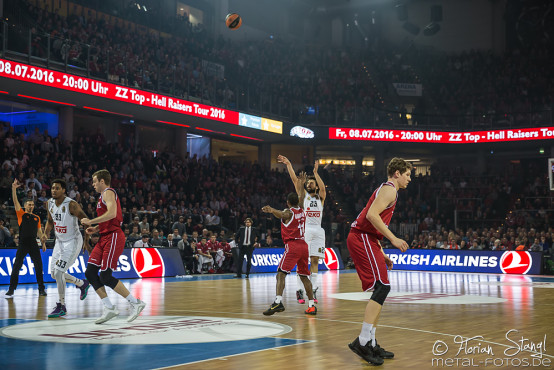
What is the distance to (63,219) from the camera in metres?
10.2

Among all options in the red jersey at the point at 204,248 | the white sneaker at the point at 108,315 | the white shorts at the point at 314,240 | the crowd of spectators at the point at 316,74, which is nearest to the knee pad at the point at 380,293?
the white sneaker at the point at 108,315

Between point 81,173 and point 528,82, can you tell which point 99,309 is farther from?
point 528,82

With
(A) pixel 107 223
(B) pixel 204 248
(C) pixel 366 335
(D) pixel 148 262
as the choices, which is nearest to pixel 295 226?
(A) pixel 107 223

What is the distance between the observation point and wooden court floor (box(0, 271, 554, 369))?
20.6ft

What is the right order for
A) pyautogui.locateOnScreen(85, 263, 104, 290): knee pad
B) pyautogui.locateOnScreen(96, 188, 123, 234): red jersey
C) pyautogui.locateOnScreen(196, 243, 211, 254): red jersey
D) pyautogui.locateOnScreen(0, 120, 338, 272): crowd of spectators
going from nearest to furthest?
1. pyautogui.locateOnScreen(85, 263, 104, 290): knee pad
2. pyautogui.locateOnScreen(96, 188, 123, 234): red jersey
3. pyautogui.locateOnScreen(0, 120, 338, 272): crowd of spectators
4. pyautogui.locateOnScreen(196, 243, 211, 254): red jersey

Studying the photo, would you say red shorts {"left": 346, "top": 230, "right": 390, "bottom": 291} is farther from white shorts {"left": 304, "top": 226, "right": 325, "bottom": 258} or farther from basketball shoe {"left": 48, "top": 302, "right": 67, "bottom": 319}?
white shorts {"left": 304, "top": 226, "right": 325, "bottom": 258}

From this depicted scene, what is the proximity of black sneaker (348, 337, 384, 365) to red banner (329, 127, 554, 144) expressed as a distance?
30.8 metres

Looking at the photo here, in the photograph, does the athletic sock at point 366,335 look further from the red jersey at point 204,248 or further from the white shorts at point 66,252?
the red jersey at point 204,248

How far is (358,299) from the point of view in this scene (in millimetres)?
13383

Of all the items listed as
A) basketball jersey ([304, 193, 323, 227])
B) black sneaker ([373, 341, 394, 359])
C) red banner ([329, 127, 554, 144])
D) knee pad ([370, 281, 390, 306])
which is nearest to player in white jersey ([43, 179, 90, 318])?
basketball jersey ([304, 193, 323, 227])

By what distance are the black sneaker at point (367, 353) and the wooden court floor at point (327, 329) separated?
0.09 meters

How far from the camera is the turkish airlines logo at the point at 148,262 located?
20234 millimetres

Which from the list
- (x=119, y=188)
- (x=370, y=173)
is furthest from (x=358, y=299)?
(x=370, y=173)

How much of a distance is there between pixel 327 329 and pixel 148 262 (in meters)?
13.0
